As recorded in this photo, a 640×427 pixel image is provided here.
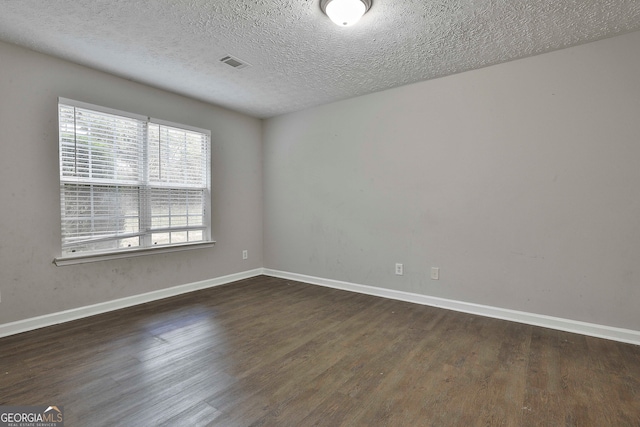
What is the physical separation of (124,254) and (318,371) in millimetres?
2498

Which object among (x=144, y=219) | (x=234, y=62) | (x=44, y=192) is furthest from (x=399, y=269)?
(x=44, y=192)

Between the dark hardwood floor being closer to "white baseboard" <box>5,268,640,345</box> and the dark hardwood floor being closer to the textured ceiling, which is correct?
"white baseboard" <box>5,268,640,345</box>

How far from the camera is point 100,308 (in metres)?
3.07

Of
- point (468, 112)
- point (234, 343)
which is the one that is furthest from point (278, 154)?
point (234, 343)

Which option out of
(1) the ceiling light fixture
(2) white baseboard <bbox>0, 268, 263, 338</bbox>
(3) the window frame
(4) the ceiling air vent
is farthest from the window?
(1) the ceiling light fixture

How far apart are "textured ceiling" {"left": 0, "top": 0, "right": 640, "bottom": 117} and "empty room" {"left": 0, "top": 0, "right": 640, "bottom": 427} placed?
23 mm

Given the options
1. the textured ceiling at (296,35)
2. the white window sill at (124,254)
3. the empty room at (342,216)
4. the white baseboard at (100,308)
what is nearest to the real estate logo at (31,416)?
the empty room at (342,216)

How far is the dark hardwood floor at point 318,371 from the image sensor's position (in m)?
1.61

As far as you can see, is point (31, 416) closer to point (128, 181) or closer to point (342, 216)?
point (128, 181)

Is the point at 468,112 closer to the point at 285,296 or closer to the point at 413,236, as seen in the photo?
the point at 413,236

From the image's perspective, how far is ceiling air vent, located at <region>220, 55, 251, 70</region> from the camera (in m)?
2.77

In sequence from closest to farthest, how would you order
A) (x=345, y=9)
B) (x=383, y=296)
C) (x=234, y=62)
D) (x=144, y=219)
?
(x=345, y=9)
(x=234, y=62)
(x=144, y=219)
(x=383, y=296)

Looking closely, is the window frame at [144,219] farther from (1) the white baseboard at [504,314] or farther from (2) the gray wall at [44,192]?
(1) the white baseboard at [504,314]

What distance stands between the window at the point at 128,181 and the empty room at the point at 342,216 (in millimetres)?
20
